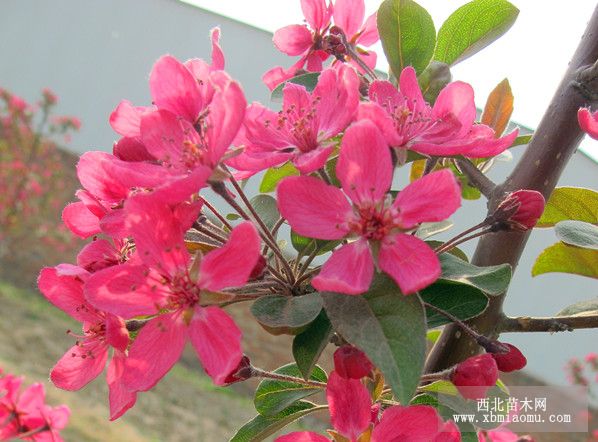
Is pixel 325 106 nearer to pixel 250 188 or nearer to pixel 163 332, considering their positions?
pixel 163 332

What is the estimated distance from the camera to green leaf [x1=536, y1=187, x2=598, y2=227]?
703 mm

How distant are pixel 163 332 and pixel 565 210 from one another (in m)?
0.49

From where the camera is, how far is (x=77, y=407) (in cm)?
363

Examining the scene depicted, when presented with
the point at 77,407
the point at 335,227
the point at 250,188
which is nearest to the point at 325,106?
the point at 335,227

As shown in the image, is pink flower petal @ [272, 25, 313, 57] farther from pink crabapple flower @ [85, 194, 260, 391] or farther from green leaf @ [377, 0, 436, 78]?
pink crabapple flower @ [85, 194, 260, 391]

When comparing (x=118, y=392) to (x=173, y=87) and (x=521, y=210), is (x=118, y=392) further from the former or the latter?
(x=521, y=210)

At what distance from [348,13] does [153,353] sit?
49 cm

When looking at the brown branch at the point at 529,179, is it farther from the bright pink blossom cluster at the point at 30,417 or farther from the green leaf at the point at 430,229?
the bright pink blossom cluster at the point at 30,417

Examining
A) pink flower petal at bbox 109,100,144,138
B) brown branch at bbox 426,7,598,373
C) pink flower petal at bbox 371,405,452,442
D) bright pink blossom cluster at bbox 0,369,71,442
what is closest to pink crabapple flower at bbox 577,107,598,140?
brown branch at bbox 426,7,598,373

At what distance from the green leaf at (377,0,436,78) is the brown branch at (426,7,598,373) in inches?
5.4

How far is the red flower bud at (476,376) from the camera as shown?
1.49 feet

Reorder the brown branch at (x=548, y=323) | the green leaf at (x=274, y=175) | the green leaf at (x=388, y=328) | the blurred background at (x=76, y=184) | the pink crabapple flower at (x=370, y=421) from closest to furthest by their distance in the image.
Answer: the green leaf at (x=388, y=328), the pink crabapple flower at (x=370, y=421), the brown branch at (x=548, y=323), the green leaf at (x=274, y=175), the blurred background at (x=76, y=184)

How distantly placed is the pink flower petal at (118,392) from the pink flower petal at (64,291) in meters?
0.05

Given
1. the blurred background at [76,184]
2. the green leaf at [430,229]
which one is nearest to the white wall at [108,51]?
the blurred background at [76,184]
